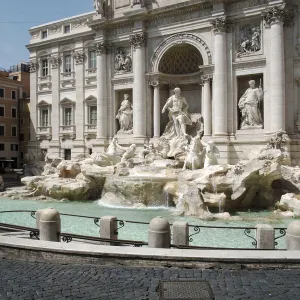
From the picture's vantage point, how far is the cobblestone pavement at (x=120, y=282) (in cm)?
609

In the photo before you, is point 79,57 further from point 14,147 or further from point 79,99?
point 14,147

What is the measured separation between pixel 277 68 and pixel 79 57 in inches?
653

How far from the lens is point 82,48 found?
31.3 m

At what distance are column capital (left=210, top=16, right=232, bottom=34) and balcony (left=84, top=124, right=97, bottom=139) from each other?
1238 cm

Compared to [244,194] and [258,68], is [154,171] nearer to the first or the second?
[244,194]

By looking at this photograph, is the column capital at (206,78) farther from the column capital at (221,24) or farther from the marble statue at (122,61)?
the marble statue at (122,61)

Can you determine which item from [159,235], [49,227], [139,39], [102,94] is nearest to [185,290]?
[159,235]

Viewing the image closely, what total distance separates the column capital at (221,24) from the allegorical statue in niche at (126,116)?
8.21m

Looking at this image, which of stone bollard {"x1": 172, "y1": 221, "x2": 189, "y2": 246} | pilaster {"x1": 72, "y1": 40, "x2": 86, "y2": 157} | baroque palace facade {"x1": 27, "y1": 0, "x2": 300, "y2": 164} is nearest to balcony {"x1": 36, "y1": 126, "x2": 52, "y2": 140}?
baroque palace facade {"x1": 27, "y1": 0, "x2": 300, "y2": 164}

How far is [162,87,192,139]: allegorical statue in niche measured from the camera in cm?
2530

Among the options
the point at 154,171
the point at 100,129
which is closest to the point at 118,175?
the point at 154,171

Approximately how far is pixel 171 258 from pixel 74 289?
200 centimetres

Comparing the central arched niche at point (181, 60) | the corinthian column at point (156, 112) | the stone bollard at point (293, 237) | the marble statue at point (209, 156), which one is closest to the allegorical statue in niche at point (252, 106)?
the central arched niche at point (181, 60)

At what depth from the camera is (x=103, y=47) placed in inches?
1132
